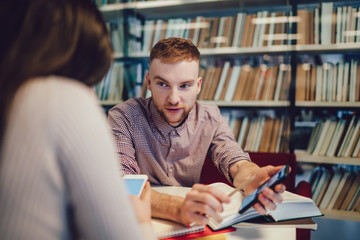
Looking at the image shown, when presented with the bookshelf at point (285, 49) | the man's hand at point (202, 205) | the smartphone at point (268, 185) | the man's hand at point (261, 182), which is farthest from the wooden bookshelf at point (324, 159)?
the man's hand at point (202, 205)

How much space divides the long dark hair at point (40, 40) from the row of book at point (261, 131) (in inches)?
73.9

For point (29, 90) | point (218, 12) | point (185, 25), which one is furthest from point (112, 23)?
point (29, 90)

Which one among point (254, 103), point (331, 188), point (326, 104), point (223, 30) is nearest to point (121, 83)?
point (223, 30)

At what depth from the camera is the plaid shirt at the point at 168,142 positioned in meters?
1.20

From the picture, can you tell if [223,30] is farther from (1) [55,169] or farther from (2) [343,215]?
(1) [55,169]

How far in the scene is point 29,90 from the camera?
13.9 inches

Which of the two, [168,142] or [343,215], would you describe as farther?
[343,215]

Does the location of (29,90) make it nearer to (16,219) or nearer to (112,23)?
(16,219)

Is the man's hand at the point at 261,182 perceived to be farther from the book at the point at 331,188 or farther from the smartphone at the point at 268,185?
the book at the point at 331,188

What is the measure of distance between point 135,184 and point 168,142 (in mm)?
524

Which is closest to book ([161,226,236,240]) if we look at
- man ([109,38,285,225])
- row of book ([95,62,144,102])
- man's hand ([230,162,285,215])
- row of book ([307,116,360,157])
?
man's hand ([230,162,285,215])

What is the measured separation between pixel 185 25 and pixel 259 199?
6.07 feet

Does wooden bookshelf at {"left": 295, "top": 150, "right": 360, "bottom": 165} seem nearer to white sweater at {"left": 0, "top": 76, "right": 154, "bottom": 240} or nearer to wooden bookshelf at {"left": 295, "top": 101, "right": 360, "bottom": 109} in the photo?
wooden bookshelf at {"left": 295, "top": 101, "right": 360, "bottom": 109}

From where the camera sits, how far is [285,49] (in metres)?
2.02
